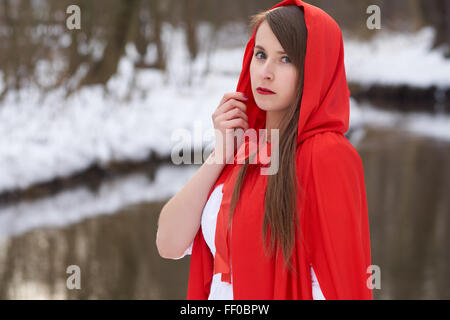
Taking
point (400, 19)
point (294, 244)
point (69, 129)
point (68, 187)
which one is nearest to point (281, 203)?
point (294, 244)

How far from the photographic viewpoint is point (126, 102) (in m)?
10.5

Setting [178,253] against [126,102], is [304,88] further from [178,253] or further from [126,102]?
[126,102]

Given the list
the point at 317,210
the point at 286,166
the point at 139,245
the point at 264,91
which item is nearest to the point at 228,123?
the point at 264,91

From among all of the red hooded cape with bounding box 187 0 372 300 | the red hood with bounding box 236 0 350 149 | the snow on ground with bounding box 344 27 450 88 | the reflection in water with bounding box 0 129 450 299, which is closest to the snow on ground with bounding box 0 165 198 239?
the reflection in water with bounding box 0 129 450 299

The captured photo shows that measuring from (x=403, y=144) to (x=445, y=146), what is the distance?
71 cm

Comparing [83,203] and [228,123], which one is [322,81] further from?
[83,203]

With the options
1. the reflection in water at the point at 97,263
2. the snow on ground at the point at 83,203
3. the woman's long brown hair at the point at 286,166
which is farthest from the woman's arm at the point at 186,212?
the snow on ground at the point at 83,203

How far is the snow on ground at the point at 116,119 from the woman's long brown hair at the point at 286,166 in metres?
5.93

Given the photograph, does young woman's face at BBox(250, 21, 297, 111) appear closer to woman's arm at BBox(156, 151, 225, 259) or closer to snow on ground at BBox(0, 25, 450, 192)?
woman's arm at BBox(156, 151, 225, 259)

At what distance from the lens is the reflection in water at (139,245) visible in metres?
4.68

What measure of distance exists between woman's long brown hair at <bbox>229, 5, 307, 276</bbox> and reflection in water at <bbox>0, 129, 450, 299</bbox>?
3.18 m

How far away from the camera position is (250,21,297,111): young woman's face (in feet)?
5.30

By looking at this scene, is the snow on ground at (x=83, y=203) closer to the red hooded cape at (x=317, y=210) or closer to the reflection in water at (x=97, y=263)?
the reflection in water at (x=97, y=263)

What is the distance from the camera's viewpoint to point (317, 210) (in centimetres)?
149
